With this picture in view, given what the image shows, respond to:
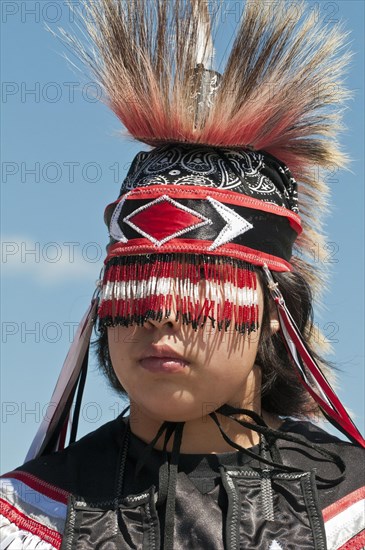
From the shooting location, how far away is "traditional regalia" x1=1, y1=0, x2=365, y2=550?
10.6 feet

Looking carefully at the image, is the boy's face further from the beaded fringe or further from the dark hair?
the dark hair

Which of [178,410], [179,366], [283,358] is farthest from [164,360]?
[283,358]

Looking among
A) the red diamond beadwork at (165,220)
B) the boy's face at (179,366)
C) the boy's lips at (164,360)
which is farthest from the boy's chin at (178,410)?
the red diamond beadwork at (165,220)

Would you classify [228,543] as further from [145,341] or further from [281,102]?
[281,102]

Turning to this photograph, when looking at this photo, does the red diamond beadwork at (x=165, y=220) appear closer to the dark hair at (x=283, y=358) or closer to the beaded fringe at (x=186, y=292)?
the beaded fringe at (x=186, y=292)

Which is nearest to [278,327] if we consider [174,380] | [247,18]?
[174,380]

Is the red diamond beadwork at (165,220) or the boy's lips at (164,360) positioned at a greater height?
the red diamond beadwork at (165,220)

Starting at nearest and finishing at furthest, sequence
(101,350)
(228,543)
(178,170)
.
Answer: (228,543) → (178,170) → (101,350)

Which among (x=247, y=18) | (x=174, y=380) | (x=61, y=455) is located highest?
(x=247, y=18)

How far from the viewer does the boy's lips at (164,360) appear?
323 cm

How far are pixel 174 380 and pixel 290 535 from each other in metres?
0.61

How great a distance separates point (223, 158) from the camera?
3.52 m

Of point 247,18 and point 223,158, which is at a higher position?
point 247,18

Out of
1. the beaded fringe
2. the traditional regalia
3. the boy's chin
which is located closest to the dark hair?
the traditional regalia
